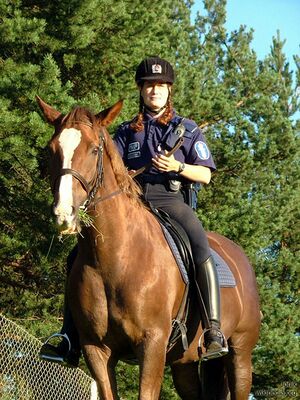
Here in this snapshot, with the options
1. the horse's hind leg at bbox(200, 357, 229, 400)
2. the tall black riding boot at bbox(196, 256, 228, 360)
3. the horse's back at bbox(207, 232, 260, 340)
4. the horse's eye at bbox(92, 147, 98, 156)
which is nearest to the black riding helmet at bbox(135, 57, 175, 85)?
the horse's eye at bbox(92, 147, 98, 156)

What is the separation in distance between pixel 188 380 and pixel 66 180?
3246 mm

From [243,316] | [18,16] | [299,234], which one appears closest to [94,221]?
[243,316]


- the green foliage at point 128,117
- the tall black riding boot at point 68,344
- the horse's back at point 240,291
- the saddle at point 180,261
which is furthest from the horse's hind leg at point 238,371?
the green foliage at point 128,117

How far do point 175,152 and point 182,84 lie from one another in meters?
11.9

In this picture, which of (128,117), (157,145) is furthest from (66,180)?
(128,117)

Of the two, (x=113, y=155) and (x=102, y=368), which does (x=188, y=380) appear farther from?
(x=113, y=155)

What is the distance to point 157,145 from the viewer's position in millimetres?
7051

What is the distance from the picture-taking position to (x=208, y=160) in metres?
7.14

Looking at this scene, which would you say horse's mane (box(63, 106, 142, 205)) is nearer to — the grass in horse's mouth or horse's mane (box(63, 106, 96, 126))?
horse's mane (box(63, 106, 96, 126))

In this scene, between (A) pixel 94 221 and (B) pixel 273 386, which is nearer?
(A) pixel 94 221

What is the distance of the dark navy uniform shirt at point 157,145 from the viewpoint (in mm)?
7078

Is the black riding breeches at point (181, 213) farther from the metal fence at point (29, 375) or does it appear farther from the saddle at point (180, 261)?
the metal fence at point (29, 375)

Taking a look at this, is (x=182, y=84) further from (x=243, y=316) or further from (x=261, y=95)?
(x=243, y=316)

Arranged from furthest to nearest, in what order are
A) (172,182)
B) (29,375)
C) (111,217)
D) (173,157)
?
(29,375) → (172,182) → (173,157) → (111,217)
